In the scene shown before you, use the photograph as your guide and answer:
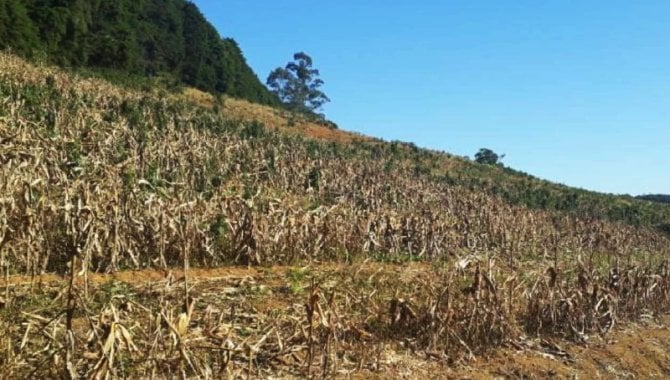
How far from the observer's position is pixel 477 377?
6426mm

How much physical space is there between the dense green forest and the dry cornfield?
2393 cm

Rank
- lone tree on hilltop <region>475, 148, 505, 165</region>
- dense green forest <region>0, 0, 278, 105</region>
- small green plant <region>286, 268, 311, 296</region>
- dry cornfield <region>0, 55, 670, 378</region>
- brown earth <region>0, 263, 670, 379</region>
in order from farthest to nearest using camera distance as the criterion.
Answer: lone tree on hilltop <region>475, 148, 505, 165</region> < dense green forest <region>0, 0, 278, 105</region> < small green plant <region>286, 268, 311, 296</region> < brown earth <region>0, 263, 670, 379</region> < dry cornfield <region>0, 55, 670, 378</region>

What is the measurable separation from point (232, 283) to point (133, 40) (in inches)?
2007

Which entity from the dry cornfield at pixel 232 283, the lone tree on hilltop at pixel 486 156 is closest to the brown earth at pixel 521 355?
the dry cornfield at pixel 232 283

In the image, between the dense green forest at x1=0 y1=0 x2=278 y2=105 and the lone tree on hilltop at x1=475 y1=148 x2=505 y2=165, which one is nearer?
the dense green forest at x1=0 y1=0 x2=278 y2=105

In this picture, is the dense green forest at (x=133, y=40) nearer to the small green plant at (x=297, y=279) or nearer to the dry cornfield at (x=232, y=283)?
the dry cornfield at (x=232, y=283)

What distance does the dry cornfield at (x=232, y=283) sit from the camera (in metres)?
4.77

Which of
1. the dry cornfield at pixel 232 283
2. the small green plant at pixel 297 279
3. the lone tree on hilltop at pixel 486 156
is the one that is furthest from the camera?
the lone tree on hilltop at pixel 486 156

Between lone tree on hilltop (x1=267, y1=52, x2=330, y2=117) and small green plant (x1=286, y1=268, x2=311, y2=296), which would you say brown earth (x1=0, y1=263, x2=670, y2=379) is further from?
lone tree on hilltop (x1=267, y1=52, x2=330, y2=117)

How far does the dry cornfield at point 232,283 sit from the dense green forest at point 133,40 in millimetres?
23929

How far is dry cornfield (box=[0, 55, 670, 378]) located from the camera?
477cm

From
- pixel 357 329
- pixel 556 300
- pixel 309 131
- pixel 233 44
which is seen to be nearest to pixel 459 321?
pixel 357 329

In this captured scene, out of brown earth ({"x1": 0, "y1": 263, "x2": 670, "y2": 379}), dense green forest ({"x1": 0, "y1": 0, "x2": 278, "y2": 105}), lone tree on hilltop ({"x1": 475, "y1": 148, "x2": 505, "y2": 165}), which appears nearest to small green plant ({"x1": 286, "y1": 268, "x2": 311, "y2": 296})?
brown earth ({"x1": 0, "y1": 263, "x2": 670, "y2": 379})

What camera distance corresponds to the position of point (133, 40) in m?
54.3
